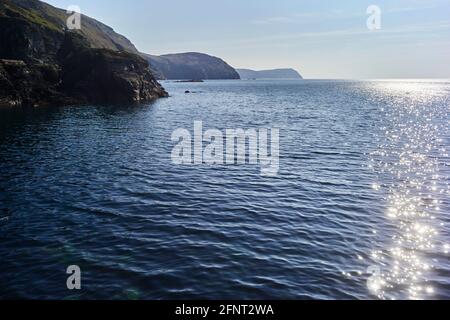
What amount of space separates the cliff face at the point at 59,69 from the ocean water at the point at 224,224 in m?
60.3

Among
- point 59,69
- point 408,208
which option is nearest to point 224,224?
point 408,208

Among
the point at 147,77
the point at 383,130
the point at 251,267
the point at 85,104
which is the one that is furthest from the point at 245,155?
the point at 147,77

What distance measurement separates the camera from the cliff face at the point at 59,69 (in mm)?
105125

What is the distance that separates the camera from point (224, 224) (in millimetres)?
27297

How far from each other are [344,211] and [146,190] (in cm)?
1716

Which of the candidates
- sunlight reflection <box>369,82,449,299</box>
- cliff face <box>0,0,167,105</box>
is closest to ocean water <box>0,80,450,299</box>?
sunlight reflection <box>369,82,449,299</box>

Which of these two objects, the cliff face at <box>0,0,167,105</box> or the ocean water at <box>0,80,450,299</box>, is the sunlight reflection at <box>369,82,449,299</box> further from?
the cliff face at <box>0,0,167,105</box>

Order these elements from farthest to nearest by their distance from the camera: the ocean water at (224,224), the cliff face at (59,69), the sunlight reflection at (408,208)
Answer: the cliff face at (59,69) < the sunlight reflection at (408,208) < the ocean water at (224,224)

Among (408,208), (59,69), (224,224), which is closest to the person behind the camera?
(224,224)

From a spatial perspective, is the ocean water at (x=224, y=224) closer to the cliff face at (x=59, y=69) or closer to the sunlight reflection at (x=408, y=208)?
the sunlight reflection at (x=408, y=208)

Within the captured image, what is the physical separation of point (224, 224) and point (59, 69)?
388 ft

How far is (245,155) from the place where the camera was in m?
49.4

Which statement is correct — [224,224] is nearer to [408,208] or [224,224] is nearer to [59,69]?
[408,208]

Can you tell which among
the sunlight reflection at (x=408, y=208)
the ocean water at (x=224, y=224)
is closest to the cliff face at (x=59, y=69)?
the ocean water at (x=224, y=224)
